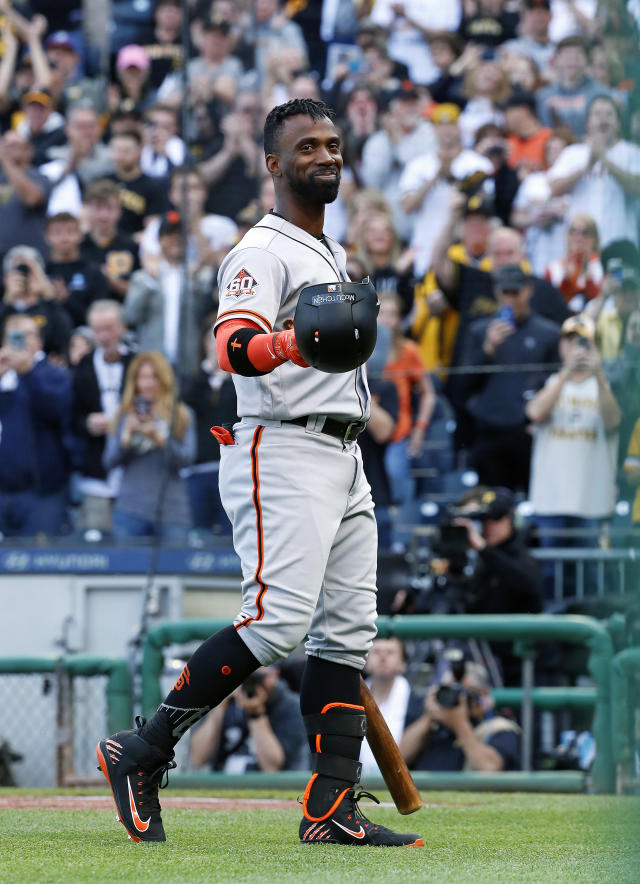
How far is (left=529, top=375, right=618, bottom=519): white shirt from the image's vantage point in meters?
7.08

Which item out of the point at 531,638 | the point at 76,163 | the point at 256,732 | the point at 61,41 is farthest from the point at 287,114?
the point at 61,41

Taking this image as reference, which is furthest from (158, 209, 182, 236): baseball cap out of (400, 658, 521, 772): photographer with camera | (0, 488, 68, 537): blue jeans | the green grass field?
the green grass field

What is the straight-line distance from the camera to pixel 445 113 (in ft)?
32.7

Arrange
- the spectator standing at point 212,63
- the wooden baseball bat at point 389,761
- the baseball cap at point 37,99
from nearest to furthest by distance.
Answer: the wooden baseball bat at point 389,761 → the spectator standing at point 212,63 → the baseball cap at point 37,99

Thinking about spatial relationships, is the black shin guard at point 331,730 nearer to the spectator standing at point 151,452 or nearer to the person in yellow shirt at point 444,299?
the spectator standing at point 151,452

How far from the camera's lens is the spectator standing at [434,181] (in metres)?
9.38

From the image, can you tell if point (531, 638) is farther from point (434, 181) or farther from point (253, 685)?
point (434, 181)

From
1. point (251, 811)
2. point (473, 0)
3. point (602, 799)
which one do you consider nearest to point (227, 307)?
point (251, 811)

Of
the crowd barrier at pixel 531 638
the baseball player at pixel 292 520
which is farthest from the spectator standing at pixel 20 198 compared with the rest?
the baseball player at pixel 292 520

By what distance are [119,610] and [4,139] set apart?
485 cm

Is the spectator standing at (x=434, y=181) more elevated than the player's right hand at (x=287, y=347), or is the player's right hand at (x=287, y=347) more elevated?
the spectator standing at (x=434, y=181)

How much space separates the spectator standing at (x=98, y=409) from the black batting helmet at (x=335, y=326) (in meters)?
5.84

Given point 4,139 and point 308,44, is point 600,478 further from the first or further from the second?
point 4,139

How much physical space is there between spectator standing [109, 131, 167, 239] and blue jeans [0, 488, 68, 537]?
2.31 metres
